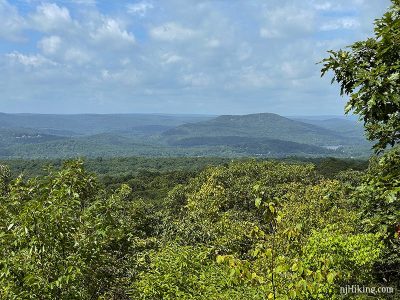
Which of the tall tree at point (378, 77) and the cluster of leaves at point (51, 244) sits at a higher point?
the tall tree at point (378, 77)

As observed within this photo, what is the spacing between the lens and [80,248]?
8781 mm

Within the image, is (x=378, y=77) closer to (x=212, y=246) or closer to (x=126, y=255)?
(x=212, y=246)

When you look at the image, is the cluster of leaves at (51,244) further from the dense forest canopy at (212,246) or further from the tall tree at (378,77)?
A: the tall tree at (378,77)

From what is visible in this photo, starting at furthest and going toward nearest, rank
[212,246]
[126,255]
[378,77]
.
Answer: [126,255], [212,246], [378,77]

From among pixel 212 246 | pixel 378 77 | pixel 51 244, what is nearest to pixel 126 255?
pixel 212 246

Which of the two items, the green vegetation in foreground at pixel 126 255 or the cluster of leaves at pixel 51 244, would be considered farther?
the cluster of leaves at pixel 51 244

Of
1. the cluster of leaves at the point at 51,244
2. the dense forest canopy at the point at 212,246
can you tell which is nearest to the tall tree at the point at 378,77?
the dense forest canopy at the point at 212,246

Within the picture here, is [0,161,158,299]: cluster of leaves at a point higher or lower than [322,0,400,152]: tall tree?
lower

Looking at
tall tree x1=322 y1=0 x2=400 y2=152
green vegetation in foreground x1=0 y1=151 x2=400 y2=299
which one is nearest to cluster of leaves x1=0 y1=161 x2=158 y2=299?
green vegetation in foreground x1=0 y1=151 x2=400 y2=299

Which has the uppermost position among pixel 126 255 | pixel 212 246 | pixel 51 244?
pixel 51 244

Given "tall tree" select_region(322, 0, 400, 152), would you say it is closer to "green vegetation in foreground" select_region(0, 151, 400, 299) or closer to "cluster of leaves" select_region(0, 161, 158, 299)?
"green vegetation in foreground" select_region(0, 151, 400, 299)

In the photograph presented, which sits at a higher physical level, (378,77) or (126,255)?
(378,77)

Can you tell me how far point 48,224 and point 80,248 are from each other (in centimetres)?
96

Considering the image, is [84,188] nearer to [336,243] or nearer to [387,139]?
[387,139]
